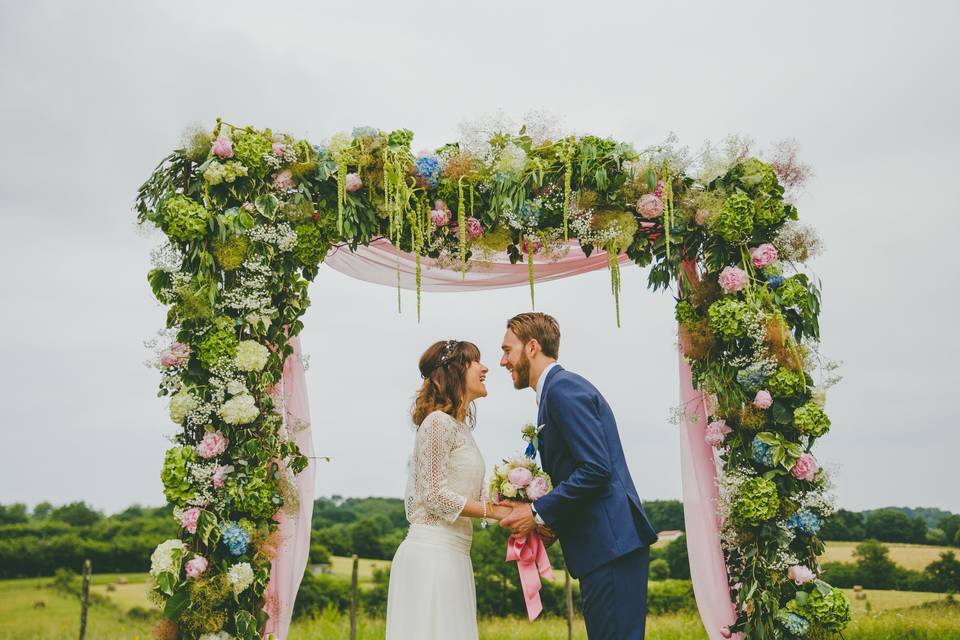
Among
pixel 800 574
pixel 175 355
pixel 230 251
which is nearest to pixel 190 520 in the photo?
pixel 175 355

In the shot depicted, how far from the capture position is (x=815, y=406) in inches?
202

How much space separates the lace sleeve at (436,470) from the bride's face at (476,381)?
1.00 feet

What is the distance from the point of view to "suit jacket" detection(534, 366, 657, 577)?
419 centimetres

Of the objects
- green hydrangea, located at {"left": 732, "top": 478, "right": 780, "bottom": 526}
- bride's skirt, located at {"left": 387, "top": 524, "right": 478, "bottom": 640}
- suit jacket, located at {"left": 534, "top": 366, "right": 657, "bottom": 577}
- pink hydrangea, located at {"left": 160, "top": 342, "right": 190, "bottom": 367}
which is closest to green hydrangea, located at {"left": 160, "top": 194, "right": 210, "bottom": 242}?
pink hydrangea, located at {"left": 160, "top": 342, "right": 190, "bottom": 367}

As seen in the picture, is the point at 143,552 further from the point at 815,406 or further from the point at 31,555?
the point at 815,406

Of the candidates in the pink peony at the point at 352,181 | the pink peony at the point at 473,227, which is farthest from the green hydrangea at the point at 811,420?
the pink peony at the point at 352,181

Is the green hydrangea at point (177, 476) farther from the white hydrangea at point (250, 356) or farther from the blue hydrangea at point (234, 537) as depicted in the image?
the white hydrangea at point (250, 356)

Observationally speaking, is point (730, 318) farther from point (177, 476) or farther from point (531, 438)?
point (177, 476)

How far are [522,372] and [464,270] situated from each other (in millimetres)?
1001

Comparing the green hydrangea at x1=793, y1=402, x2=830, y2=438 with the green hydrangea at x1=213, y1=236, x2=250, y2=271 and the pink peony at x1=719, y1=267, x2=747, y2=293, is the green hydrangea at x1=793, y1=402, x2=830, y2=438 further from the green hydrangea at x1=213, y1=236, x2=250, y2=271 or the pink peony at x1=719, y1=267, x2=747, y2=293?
the green hydrangea at x1=213, y1=236, x2=250, y2=271

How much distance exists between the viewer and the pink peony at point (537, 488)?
445 centimetres

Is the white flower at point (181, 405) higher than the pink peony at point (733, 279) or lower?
lower

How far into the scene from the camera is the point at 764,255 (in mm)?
5250

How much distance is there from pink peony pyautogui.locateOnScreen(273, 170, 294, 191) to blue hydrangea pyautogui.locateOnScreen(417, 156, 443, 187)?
0.84m
